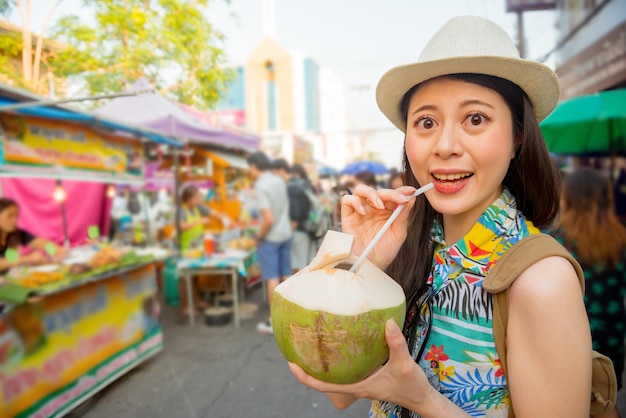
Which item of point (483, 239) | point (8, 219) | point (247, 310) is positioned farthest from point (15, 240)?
point (483, 239)

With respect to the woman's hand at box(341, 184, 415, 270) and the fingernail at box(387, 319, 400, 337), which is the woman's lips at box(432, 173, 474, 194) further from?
the fingernail at box(387, 319, 400, 337)

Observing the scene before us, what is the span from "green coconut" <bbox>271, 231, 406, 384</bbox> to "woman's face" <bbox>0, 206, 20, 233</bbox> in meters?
4.04

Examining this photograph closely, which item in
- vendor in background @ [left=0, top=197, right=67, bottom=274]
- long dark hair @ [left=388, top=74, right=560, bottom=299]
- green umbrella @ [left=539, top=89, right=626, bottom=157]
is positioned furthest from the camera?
green umbrella @ [left=539, top=89, right=626, bottom=157]

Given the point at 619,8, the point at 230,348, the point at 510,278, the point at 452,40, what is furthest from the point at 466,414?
the point at 619,8

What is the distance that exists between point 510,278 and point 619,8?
726cm

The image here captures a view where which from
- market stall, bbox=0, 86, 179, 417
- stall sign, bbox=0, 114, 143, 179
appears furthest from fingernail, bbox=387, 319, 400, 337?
stall sign, bbox=0, 114, 143, 179

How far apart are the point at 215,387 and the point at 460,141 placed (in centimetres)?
327

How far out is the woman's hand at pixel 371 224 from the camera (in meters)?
1.24

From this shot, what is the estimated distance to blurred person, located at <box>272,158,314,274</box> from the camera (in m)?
5.61

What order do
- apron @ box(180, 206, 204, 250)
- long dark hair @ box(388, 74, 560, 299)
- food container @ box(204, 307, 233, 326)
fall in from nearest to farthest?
1. long dark hair @ box(388, 74, 560, 299)
2. food container @ box(204, 307, 233, 326)
3. apron @ box(180, 206, 204, 250)

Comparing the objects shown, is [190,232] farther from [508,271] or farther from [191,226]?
[508,271]

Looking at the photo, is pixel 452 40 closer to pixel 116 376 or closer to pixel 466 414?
pixel 466 414

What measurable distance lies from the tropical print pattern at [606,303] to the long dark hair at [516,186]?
171cm

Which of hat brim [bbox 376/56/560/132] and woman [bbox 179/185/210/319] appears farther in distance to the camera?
woman [bbox 179/185/210/319]
